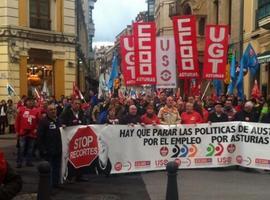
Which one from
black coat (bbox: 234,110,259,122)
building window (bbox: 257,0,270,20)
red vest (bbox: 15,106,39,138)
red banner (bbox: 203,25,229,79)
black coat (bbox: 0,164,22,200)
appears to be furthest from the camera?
building window (bbox: 257,0,270,20)

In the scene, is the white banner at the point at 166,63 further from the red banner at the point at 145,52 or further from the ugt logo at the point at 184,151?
the ugt logo at the point at 184,151

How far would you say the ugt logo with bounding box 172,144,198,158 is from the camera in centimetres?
1155

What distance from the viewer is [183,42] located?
590 inches

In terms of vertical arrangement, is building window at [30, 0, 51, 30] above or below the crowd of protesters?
above

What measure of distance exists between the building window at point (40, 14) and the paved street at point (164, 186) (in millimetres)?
17741

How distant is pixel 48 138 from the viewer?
10023 millimetres

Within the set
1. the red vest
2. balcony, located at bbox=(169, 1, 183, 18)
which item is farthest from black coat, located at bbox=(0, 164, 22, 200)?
balcony, located at bbox=(169, 1, 183, 18)

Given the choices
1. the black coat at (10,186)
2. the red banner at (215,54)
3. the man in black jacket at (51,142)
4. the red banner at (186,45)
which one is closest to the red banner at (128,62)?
the red banner at (186,45)

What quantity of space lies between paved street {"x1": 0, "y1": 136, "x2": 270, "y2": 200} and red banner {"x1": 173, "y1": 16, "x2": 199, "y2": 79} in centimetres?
401

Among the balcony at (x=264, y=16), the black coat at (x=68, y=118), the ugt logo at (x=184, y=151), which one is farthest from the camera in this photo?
the balcony at (x=264, y=16)

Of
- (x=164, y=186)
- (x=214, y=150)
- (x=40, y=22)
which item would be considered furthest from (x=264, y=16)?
(x=164, y=186)

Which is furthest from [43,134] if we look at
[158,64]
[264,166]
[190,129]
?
[158,64]

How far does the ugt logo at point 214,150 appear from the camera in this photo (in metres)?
11.6

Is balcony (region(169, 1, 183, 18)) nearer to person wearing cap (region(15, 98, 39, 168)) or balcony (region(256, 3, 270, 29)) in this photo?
balcony (region(256, 3, 270, 29))
